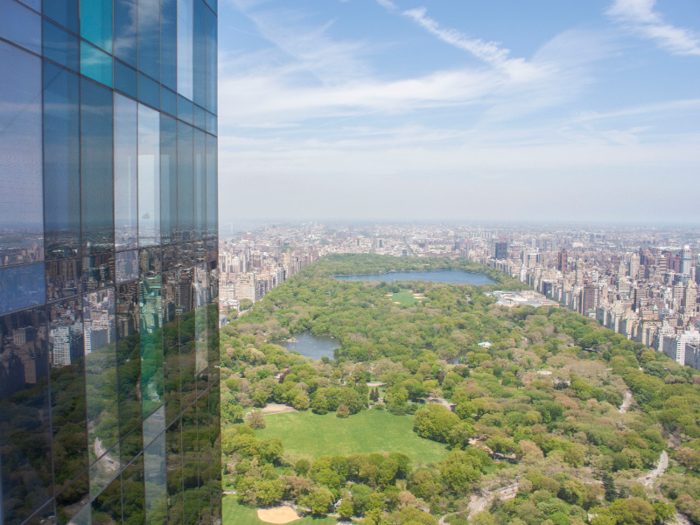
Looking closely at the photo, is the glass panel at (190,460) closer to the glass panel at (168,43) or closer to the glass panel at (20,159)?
the glass panel at (20,159)

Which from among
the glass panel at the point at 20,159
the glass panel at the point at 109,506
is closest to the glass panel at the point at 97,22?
the glass panel at the point at 20,159

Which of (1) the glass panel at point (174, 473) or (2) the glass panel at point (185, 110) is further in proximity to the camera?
(2) the glass panel at point (185, 110)

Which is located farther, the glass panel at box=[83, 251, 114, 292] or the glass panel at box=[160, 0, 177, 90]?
the glass panel at box=[160, 0, 177, 90]

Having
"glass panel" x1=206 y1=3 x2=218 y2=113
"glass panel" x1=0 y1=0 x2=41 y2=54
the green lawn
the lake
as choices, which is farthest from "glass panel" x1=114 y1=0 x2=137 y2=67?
the lake

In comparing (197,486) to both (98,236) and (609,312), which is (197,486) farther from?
(609,312)

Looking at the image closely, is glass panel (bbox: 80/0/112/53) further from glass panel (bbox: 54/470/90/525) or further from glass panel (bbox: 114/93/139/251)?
glass panel (bbox: 54/470/90/525)

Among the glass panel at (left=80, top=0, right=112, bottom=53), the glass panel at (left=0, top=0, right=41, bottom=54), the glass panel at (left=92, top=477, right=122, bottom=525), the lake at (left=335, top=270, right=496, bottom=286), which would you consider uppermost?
the glass panel at (left=80, top=0, right=112, bottom=53)

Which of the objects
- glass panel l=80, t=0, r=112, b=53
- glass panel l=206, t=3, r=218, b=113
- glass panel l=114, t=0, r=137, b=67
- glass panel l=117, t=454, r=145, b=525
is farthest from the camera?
glass panel l=206, t=3, r=218, b=113
